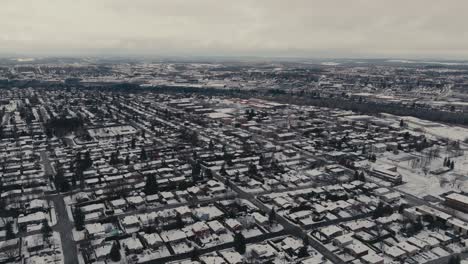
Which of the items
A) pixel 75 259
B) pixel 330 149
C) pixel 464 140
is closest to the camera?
→ pixel 75 259

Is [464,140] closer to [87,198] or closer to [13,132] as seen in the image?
[87,198]

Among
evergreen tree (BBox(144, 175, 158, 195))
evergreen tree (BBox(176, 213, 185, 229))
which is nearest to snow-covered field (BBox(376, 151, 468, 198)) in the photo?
evergreen tree (BBox(176, 213, 185, 229))

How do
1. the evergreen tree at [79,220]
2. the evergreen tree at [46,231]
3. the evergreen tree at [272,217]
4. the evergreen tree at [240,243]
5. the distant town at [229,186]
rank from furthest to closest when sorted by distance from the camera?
the evergreen tree at [272,217] → the evergreen tree at [79,220] → the evergreen tree at [46,231] → the distant town at [229,186] → the evergreen tree at [240,243]

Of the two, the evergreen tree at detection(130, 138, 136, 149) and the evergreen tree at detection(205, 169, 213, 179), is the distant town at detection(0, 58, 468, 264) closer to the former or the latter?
the evergreen tree at detection(205, 169, 213, 179)

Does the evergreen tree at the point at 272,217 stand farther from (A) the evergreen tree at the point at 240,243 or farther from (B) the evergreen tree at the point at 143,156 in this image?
(B) the evergreen tree at the point at 143,156

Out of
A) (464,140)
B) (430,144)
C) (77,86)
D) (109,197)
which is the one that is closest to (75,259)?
(109,197)

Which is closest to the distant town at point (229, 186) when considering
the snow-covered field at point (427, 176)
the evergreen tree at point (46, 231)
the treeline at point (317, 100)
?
the evergreen tree at point (46, 231)

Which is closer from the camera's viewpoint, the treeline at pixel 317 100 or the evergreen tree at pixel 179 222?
the evergreen tree at pixel 179 222

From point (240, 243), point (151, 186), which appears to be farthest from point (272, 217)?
point (151, 186)
